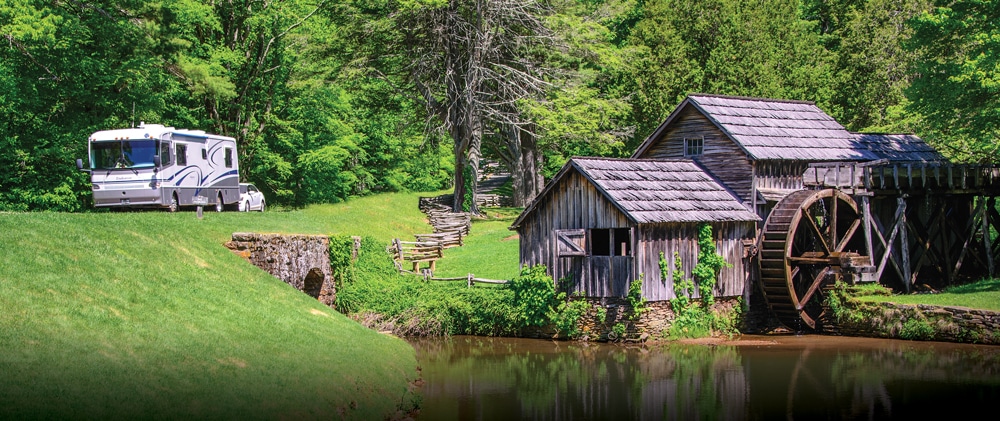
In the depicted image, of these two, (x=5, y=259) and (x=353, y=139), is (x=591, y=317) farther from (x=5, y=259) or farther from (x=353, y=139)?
(x=353, y=139)

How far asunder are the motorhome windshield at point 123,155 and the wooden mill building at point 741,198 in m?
12.4

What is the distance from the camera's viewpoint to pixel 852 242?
3450 cm

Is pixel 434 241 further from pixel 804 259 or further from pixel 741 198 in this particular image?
pixel 804 259

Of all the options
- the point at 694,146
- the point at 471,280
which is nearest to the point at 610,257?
the point at 471,280

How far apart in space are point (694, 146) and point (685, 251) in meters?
4.96

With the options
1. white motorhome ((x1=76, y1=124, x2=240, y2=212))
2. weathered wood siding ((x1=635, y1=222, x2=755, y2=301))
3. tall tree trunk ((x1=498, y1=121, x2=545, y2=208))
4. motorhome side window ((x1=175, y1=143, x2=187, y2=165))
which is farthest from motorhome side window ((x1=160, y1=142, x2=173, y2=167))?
tall tree trunk ((x1=498, y1=121, x2=545, y2=208))

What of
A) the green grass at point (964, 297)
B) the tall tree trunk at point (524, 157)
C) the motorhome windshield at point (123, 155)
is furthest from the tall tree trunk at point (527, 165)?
the green grass at point (964, 297)

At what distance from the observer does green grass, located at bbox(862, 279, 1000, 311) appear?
2714 cm

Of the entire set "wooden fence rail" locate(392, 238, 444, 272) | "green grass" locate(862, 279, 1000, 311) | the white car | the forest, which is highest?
the forest

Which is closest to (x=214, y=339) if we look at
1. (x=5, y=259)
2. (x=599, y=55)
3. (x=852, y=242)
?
(x=5, y=259)

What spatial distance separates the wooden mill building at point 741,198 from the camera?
2778 centimetres

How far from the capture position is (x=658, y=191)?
28.5 meters

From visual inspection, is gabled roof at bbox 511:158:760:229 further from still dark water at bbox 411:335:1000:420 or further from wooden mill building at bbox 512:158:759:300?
still dark water at bbox 411:335:1000:420

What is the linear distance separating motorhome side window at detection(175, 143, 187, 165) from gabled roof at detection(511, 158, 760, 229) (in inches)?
481
